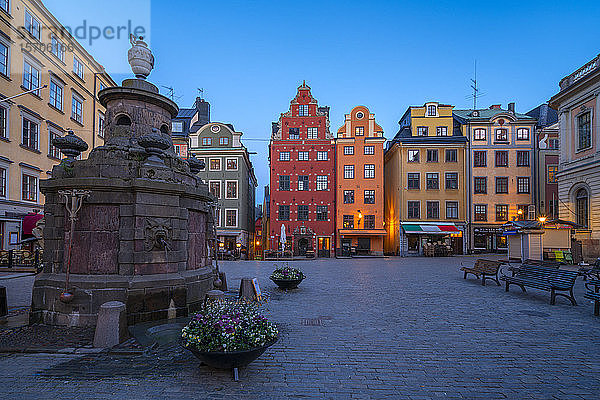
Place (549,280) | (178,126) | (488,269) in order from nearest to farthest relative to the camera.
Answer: (549,280), (488,269), (178,126)

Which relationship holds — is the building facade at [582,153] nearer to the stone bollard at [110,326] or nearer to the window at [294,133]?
the window at [294,133]

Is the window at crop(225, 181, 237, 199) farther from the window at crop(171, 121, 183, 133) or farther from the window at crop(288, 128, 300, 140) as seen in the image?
the window at crop(171, 121, 183, 133)

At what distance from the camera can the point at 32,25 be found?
26.4 meters

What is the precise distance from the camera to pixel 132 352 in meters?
6.40

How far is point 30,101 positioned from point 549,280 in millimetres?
31486

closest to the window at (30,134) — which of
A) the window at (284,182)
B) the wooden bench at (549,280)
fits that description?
the window at (284,182)

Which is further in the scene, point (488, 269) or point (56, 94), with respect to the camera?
point (56, 94)

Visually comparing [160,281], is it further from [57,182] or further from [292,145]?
[292,145]

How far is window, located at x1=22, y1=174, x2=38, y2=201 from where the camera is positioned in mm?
25344

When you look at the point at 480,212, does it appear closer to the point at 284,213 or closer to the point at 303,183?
the point at 303,183

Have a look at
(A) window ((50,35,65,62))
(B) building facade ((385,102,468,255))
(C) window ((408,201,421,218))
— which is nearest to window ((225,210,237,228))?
(B) building facade ((385,102,468,255))

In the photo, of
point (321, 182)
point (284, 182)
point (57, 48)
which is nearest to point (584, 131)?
point (321, 182)

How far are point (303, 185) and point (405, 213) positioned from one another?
11.8m

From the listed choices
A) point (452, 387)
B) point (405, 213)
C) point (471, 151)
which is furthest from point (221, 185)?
point (452, 387)
